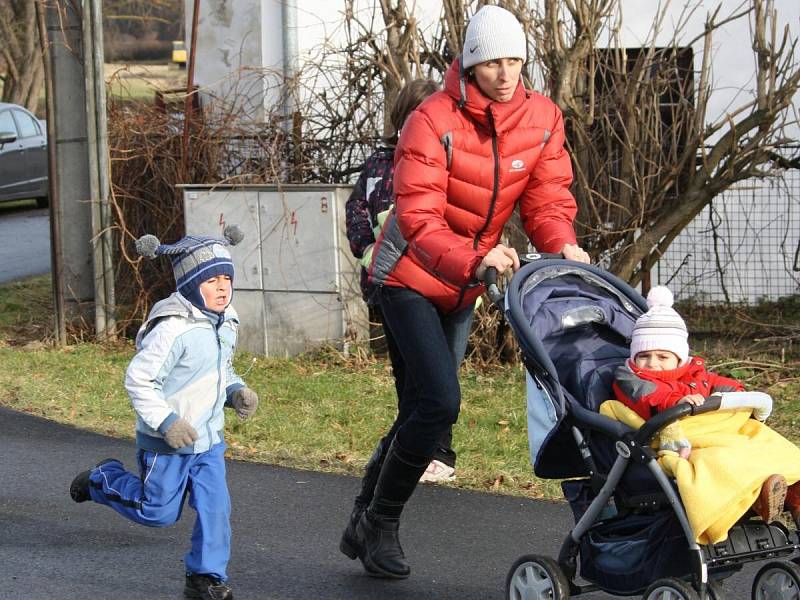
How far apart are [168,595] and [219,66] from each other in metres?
8.52

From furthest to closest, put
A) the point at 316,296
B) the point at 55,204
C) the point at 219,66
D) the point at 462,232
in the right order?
the point at 219,66 < the point at 55,204 < the point at 316,296 < the point at 462,232

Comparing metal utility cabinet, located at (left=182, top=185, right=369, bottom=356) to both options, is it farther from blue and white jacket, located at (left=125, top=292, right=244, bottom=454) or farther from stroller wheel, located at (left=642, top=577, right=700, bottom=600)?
stroller wheel, located at (left=642, top=577, right=700, bottom=600)

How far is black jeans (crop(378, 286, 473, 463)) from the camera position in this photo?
4883 millimetres

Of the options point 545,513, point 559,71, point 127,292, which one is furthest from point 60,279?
point 545,513

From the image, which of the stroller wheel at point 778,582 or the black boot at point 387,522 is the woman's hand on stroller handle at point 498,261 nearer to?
the black boot at point 387,522

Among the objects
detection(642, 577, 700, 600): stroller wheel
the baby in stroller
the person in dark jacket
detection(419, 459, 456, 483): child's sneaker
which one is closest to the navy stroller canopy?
the baby in stroller

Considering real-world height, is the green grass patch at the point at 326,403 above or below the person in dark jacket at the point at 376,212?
below

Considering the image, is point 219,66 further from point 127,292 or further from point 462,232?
point 462,232

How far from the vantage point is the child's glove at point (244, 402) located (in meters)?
4.97

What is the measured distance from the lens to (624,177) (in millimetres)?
9148

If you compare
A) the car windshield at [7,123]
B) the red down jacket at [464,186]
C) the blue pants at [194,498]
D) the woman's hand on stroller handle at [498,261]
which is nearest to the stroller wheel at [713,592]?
the woman's hand on stroller handle at [498,261]

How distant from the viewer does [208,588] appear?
16.1ft

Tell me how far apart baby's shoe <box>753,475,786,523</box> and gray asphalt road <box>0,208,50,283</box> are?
450 inches

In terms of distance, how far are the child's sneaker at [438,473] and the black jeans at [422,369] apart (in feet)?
5.40
